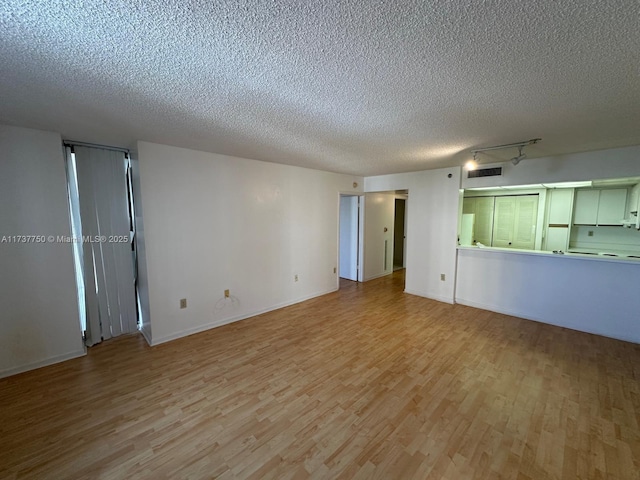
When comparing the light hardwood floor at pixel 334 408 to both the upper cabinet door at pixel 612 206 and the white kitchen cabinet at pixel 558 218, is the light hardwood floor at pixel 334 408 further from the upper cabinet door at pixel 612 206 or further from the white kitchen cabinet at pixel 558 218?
the upper cabinet door at pixel 612 206

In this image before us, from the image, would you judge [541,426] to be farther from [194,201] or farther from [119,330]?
[119,330]

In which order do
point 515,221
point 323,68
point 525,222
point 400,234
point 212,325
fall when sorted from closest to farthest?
point 323,68 < point 212,325 < point 525,222 < point 515,221 < point 400,234

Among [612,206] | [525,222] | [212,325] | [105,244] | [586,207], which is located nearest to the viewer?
[105,244]

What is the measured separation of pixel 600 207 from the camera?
4328mm

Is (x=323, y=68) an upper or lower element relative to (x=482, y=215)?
upper

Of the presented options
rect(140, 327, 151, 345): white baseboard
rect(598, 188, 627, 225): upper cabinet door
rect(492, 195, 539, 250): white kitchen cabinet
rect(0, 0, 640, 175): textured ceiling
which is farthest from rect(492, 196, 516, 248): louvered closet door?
rect(140, 327, 151, 345): white baseboard

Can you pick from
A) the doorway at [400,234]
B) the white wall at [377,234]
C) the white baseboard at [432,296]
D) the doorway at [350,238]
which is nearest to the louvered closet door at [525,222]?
the white baseboard at [432,296]

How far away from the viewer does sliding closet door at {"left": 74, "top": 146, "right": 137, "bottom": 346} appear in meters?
3.01

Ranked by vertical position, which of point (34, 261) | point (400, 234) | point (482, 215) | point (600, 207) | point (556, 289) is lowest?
point (556, 289)

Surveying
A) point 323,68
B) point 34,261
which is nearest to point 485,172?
point 323,68

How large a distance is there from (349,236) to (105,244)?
4.45 m

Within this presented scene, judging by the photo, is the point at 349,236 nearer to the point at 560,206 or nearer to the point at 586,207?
the point at 560,206

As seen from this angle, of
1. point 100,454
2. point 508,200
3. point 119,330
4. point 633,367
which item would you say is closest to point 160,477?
point 100,454

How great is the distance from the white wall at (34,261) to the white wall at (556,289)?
5.53 metres
